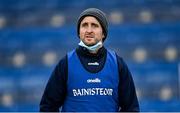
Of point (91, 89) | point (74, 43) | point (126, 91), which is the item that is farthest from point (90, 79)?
point (74, 43)

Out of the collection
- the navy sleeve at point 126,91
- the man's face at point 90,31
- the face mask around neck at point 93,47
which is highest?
the man's face at point 90,31

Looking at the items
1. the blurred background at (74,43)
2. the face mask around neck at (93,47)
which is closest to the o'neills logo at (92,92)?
the face mask around neck at (93,47)

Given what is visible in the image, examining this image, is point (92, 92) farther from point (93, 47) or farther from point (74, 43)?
point (74, 43)

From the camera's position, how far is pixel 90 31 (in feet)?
5.29

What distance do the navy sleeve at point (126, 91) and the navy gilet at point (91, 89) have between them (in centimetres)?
2

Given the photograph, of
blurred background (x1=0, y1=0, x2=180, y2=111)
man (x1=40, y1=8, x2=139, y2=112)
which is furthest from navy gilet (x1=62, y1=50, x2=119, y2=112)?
blurred background (x1=0, y1=0, x2=180, y2=111)

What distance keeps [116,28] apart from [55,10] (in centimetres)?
83

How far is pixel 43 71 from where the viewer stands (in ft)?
15.6

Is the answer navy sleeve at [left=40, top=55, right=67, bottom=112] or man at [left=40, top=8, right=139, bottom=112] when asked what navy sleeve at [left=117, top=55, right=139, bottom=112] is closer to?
man at [left=40, top=8, right=139, bottom=112]

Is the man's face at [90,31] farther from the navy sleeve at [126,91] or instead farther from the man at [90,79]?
the navy sleeve at [126,91]

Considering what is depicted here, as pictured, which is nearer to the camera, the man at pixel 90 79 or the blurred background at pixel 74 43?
the man at pixel 90 79

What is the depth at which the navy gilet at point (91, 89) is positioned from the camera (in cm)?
160

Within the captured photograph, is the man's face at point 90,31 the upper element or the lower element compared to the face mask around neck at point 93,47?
upper

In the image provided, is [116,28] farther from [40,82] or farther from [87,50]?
[87,50]
